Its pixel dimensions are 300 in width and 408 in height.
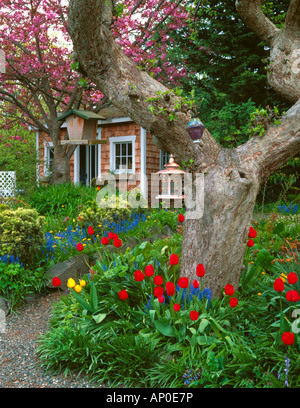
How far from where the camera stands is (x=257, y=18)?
19.5 feet

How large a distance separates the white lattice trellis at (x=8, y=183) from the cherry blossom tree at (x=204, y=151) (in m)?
7.78

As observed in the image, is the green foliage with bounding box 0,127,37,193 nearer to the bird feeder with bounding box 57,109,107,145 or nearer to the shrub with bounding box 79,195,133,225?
the shrub with bounding box 79,195,133,225

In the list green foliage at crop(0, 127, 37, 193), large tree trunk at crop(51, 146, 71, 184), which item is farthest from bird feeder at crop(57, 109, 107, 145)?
large tree trunk at crop(51, 146, 71, 184)

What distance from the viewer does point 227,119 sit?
9.47 meters

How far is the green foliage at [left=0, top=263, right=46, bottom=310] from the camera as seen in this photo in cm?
437

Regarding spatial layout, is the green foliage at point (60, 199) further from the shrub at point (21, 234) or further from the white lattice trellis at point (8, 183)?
the shrub at point (21, 234)

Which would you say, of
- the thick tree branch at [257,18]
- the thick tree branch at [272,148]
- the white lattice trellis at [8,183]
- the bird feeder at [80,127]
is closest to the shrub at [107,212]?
the bird feeder at [80,127]

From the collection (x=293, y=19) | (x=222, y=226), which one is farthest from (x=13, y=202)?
→ (x=293, y=19)

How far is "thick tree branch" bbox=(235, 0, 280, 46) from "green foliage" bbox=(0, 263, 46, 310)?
5004 mm

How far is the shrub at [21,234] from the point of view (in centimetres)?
462

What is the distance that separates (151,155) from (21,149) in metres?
4.26

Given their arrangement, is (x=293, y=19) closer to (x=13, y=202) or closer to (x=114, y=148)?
(x=13, y=202)

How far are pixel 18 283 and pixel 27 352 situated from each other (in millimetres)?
1305

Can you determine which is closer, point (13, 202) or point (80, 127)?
point (80, 127)
